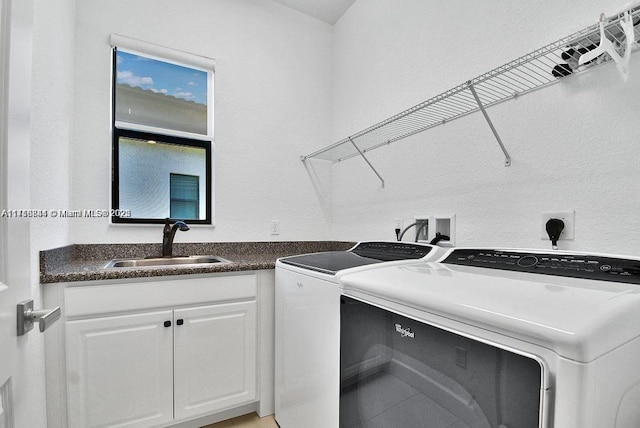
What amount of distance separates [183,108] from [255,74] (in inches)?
24.2

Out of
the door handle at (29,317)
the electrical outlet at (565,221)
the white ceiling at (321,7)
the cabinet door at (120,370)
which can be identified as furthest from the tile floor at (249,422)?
the white ceiling at (321,7)

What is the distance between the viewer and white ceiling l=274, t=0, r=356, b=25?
94.0 inches

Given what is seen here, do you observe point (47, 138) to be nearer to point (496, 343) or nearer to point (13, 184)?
point (13, 184)

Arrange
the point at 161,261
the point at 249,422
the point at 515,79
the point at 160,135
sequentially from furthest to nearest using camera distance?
the point at 160,135, the point at 161,261, the point at 249,422, the point at 515,79

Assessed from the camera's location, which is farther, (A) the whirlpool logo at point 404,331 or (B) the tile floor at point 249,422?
(B) the tile floor at point 249,422

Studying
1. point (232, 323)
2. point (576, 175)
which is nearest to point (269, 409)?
point (232, 323)

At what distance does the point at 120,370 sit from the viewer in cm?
142

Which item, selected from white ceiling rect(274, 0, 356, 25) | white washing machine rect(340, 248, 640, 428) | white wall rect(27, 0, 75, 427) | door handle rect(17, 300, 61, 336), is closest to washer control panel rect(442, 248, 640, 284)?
white washing machine rect(340, 248, 640, 428)

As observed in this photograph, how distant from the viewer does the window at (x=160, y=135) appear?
76.0 inches

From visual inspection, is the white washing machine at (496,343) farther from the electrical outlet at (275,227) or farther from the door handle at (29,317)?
the electrical outlet at (275,227)

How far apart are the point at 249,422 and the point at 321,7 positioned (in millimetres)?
3039

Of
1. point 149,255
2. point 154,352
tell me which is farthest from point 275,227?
point 154,352

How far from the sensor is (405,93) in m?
1.88

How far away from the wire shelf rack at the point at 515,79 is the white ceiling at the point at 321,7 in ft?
4.18
